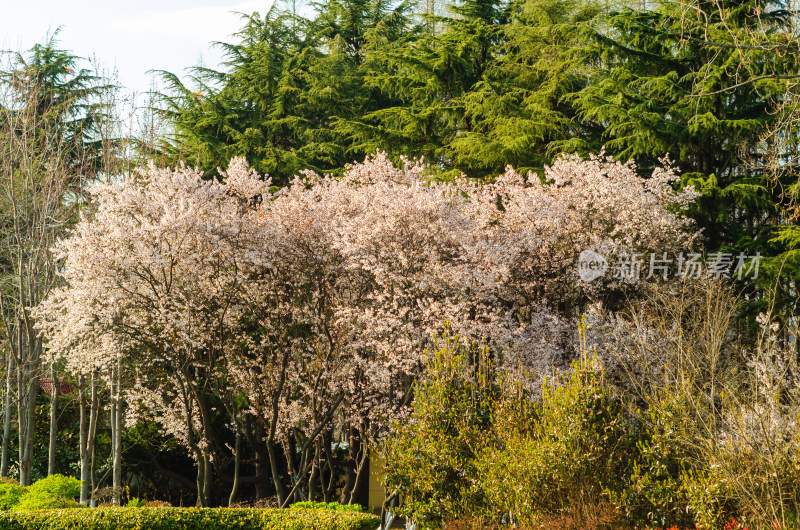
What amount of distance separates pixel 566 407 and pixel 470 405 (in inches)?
58.7

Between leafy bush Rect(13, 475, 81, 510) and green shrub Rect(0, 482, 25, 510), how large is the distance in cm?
11

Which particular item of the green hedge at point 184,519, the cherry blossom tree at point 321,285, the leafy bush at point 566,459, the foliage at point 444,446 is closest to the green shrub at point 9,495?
the green hedge at point 184,519

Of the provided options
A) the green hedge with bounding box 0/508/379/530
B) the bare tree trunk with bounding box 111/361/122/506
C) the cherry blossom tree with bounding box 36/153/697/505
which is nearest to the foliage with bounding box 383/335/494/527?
the green hedge with bounding box 0/508/379/530

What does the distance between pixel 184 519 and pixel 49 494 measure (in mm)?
2214

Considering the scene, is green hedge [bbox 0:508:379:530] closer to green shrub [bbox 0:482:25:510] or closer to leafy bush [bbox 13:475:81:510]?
leafy bush [bbox 13:475:81:510]

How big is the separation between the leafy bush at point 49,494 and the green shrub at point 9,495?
0.36 feet

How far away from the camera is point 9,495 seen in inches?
436

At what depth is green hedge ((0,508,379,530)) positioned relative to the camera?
31.5 ft

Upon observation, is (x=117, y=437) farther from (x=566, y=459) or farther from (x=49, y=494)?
(x=566, y=459)

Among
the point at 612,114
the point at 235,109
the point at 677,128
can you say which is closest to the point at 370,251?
the point at 612,114

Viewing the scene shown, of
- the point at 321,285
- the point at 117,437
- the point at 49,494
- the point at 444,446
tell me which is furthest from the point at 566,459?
the point at 117,437

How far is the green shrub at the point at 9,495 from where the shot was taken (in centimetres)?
1085

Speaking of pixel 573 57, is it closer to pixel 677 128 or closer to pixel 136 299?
pixel 677 128

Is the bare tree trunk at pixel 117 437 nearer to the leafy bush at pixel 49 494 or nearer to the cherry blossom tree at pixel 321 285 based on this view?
the cherry blossom tree at pixel 321 285
